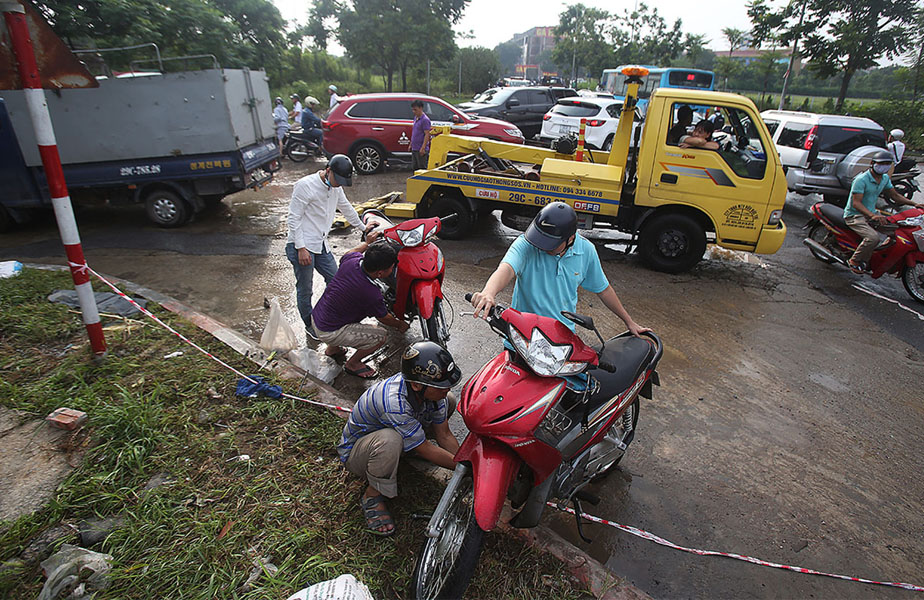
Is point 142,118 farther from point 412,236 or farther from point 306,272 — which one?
point 412,236

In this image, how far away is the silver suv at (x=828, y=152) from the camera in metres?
9.51

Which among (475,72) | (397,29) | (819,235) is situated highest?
(397,29)

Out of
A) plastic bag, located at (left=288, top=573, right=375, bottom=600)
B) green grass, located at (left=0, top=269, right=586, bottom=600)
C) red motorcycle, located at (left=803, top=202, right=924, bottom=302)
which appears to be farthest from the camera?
red motorcycle, located at (left=803, top=202, right=924, bottom=302)

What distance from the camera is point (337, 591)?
213 centimetres

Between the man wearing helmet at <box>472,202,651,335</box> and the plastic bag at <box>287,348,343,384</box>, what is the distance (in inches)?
75.8

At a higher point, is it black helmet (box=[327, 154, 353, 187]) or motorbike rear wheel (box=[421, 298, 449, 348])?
black helmet (box=[327, 154, 353, 187])

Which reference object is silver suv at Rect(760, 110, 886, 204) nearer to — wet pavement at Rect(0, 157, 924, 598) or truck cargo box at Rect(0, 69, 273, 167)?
wet pavement at Rect(0, 157, 924, 598)

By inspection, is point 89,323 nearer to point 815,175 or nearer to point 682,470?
point 682,470

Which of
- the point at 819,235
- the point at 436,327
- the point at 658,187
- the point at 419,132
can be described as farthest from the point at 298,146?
the point at 819,235

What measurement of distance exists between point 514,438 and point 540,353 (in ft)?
1.28

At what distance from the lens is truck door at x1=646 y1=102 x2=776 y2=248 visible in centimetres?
603

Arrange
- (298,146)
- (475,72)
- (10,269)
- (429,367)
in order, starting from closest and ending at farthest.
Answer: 1. (429,367)
2. (10,269)
3. (298,146)
4. (475,72)

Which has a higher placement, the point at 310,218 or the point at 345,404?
the point at 310,218

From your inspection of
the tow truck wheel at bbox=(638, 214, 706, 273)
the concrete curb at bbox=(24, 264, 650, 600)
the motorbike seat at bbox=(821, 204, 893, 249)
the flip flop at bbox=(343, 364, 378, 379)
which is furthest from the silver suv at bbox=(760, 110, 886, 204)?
the concrete curb at bbox=(24, 264, 650, 600)
